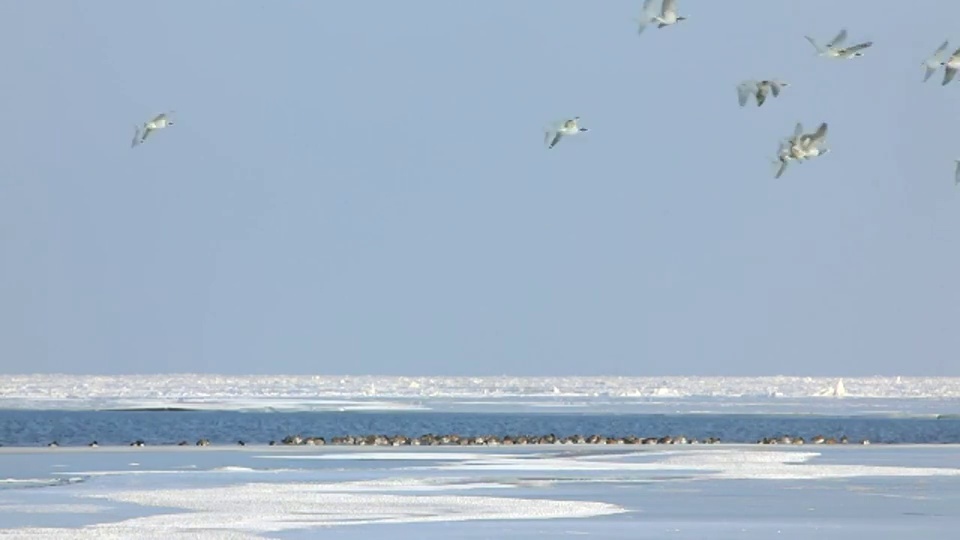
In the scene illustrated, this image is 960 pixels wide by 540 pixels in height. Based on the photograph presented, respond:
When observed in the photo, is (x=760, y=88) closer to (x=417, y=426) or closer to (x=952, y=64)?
(x=952, y=64)

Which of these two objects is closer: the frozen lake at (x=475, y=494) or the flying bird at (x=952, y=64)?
the frozen lake at (x=475, y=494)

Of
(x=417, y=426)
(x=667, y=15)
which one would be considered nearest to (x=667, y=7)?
(x=667, y=15)

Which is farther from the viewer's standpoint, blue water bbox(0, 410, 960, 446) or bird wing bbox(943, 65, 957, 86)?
blue water bbox(0, 410, 960, 446)

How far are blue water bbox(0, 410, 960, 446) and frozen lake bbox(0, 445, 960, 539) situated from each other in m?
28.8

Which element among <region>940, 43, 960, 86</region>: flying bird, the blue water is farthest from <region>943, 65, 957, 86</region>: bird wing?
the blue water

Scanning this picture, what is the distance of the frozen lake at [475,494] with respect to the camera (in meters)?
19.8

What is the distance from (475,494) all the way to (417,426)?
183 feet

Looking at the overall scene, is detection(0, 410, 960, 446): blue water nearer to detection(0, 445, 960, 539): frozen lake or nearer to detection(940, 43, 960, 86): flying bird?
detection(0, 445, 960, 539): frozen lake

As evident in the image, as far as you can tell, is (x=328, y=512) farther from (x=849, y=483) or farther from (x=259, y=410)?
(x=259, y=410)

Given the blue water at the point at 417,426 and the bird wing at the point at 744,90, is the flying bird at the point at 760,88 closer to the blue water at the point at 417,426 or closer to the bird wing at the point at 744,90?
the bird wing at the point at 744,90

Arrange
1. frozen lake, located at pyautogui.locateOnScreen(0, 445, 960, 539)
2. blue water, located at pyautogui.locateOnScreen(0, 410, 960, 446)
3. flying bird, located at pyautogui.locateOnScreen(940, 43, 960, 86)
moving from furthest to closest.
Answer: blue water, located at pyautogui.locateOnScreen(0, 410, 960, 446) < flying bird, located at pyautogui.locateOnScreen(940, 43, 960, 86) < frozen lake, located at pyautogui.locateOnScreen(0, 445, 960, 539)

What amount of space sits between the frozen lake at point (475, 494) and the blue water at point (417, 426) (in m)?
28.8

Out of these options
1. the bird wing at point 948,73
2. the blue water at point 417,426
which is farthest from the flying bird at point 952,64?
the blue water at point 417,426

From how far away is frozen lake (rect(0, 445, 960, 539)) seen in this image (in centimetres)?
1983
